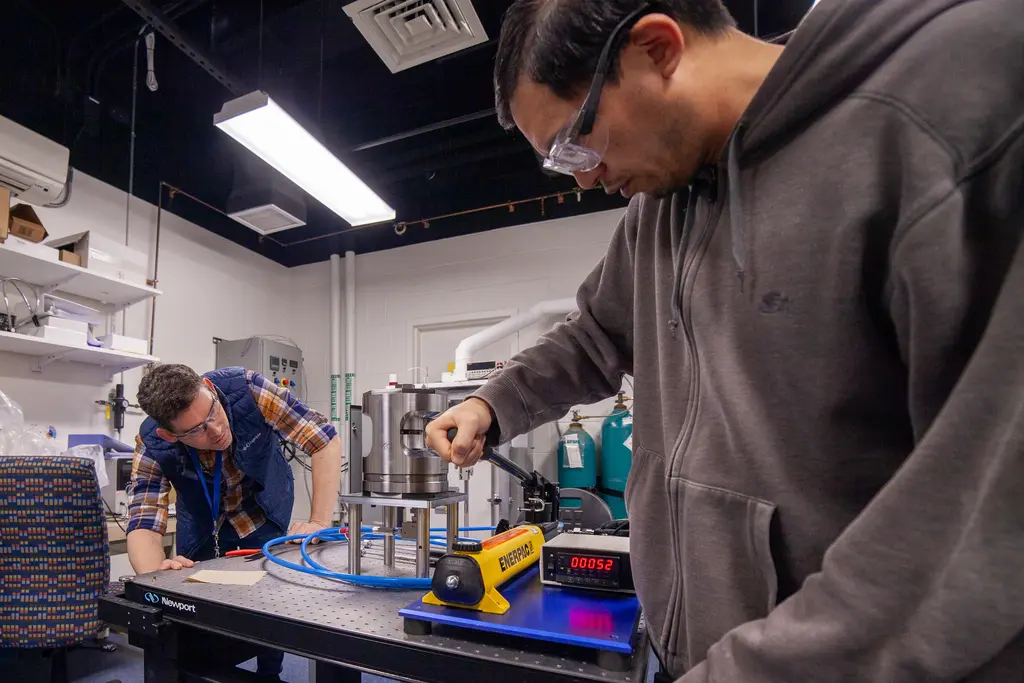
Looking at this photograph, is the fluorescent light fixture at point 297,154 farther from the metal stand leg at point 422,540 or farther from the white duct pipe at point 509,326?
the metal stand leg at point 422,540

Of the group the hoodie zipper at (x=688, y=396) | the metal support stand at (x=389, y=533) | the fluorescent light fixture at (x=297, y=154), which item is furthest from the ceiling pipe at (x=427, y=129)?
the hoodie zipper at (x=688, y=396)

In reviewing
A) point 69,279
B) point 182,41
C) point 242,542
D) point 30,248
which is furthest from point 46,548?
point 182,41

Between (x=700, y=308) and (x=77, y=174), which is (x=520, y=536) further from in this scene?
(x=77, y=174)

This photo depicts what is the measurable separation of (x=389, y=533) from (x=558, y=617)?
510 mm

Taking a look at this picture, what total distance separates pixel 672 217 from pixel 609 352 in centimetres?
26

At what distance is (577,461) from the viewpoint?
338cm

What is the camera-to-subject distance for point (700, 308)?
547mm

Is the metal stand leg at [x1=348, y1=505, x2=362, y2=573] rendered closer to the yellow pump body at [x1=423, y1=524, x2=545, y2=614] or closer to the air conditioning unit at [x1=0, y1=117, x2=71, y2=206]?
the yellow pump body at [x1=423, y1=524, x2=545, y2=614]

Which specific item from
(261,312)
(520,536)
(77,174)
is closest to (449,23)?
(520,536)

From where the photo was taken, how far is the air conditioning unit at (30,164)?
2.37 m

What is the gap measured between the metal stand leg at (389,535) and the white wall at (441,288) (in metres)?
2.73

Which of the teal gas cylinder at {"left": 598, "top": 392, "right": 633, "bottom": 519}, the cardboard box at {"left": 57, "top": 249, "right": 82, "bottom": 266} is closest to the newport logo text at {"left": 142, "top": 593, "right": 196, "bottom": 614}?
the cardboard box at {"left": 57, "top": 249, "right": 82, "bottom": 266}

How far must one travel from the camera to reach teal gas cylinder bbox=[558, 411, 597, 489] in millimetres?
3385

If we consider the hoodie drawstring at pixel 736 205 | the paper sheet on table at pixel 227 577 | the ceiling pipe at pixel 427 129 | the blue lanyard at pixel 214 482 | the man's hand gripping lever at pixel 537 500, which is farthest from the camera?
the ceiling pipe at pixel 427 129
